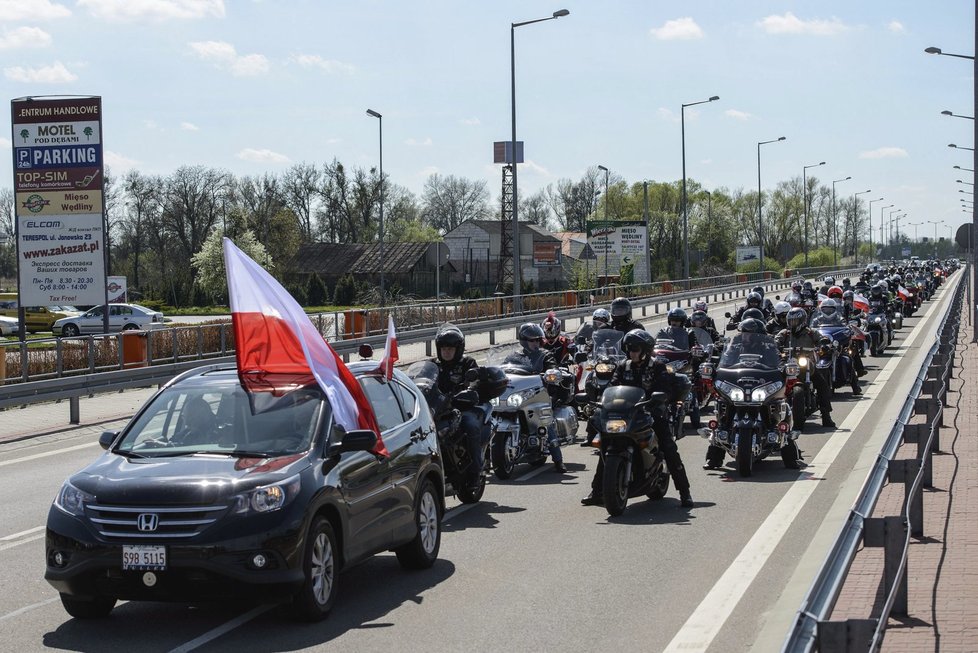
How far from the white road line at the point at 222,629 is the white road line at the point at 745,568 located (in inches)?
95.0

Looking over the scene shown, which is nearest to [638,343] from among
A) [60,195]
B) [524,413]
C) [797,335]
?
[524,413]

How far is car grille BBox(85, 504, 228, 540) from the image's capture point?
7.13 m

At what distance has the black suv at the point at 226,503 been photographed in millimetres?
7125

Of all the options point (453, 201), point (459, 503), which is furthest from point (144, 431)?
point (453, 201)

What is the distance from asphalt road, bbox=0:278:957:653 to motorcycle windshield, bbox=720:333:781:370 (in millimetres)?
1297

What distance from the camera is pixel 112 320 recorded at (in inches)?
2272

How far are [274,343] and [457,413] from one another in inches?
141

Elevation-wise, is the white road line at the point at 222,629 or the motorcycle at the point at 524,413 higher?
the motorcycle at the point at 524,413

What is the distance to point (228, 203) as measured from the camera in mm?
120188

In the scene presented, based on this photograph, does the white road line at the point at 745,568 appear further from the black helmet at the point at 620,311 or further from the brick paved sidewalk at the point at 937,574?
the black helmet at the point at 620,311

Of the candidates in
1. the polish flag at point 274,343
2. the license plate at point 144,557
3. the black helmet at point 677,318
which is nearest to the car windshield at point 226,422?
the polish flag at point 274,343

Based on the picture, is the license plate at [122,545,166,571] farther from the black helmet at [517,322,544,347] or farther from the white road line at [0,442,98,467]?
the white road line at [0,442,98,467]

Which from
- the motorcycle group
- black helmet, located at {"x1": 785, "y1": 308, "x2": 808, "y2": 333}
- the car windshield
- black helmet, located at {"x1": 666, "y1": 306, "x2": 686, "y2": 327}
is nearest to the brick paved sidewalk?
the motorcycle group

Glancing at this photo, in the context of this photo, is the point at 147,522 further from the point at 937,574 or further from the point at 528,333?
the point at 528,333
